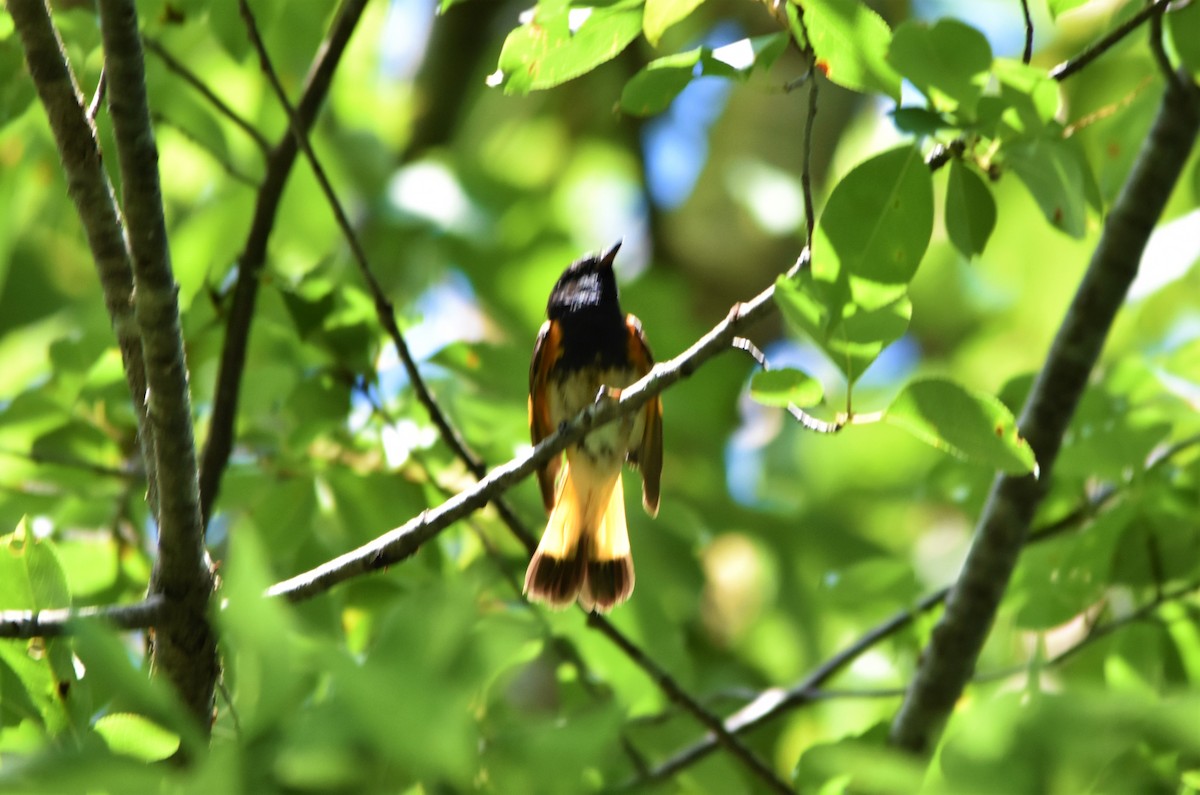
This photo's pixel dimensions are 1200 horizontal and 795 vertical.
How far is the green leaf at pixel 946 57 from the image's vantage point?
1636 mm

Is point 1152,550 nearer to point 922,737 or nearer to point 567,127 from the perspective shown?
point 922,737

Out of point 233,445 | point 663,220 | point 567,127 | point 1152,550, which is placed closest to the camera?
point 1152,550

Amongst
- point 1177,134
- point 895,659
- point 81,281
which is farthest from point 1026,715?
point 81,281

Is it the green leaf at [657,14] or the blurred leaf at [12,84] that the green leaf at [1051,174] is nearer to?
the green leaf at [657,14]

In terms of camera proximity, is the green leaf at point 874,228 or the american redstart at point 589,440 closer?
the green leaf at point 874,228

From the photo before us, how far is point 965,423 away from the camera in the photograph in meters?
1.62

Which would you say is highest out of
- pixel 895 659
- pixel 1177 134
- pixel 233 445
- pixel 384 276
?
pixel 384 276

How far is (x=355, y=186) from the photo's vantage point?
4.61 meters

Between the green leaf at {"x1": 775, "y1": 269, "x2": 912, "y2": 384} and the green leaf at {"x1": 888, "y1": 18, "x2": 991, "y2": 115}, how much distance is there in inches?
11.0

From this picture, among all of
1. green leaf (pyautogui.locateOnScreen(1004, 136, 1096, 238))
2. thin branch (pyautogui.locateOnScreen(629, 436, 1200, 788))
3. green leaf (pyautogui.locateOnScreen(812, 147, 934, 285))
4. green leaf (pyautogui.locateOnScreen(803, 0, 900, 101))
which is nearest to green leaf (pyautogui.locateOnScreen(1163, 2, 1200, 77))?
green leaf (pyautogui.locateOnScreen(1004, 136, 1096, 238))

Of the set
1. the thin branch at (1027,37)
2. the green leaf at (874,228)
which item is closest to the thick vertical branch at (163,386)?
the green leaf at (874,228)

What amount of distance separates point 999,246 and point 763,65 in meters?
4.04

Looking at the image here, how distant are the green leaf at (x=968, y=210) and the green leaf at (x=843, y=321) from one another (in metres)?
0.34

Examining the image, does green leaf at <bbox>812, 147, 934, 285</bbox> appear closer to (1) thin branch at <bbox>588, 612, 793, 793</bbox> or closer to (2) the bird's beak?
(1) thin branch at <bbox>588, 612, 793, 793</bbox>
